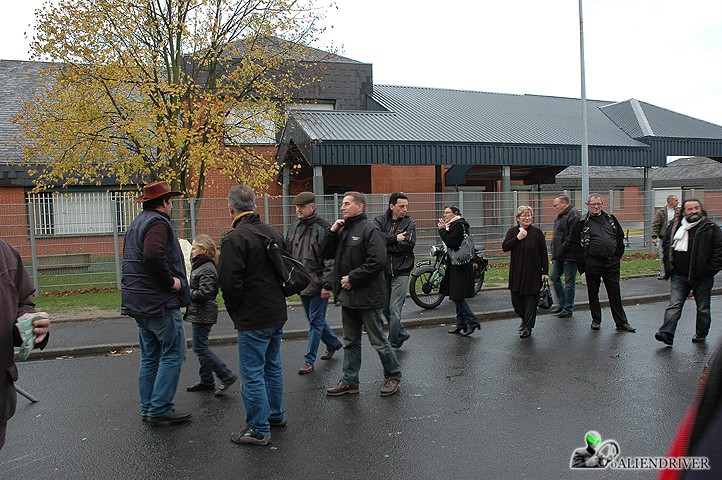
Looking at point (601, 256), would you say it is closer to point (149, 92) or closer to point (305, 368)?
point (305, 368)

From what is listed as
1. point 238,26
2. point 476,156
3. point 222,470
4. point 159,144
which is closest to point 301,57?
point 238,26

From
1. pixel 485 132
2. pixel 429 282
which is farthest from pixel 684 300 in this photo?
pixel 485 132

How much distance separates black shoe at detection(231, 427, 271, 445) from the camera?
4.46 meters

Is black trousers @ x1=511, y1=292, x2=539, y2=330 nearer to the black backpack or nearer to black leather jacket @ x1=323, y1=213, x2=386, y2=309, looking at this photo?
black leather jacket @ x1=323, y1=213, x2=386, y2=309

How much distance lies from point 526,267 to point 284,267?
4.29m

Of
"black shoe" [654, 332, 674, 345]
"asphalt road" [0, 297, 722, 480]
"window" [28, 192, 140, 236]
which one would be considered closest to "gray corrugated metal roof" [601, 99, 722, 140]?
"black shoe" [654, 332, 674, 345]

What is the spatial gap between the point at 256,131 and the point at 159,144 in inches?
93.9

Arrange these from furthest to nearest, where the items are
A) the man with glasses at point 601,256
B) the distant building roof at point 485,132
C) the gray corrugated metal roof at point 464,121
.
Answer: the gray corrugated metal roof at point 464,121, the distant building roof at point 485,132, the man with glasses at point 601,256

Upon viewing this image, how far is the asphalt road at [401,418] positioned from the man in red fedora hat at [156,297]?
0.90ft

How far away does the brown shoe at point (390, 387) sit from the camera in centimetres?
555

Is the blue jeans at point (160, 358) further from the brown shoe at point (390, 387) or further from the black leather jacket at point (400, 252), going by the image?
the black leather jacket at point (400, 252)

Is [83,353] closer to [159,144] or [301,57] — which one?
[159,144]

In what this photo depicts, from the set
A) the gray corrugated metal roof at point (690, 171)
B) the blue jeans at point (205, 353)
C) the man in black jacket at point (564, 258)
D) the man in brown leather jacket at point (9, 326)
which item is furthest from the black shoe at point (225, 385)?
the gray corrugated metal roof at point (690, 171)

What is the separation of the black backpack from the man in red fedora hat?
0.85 meters
